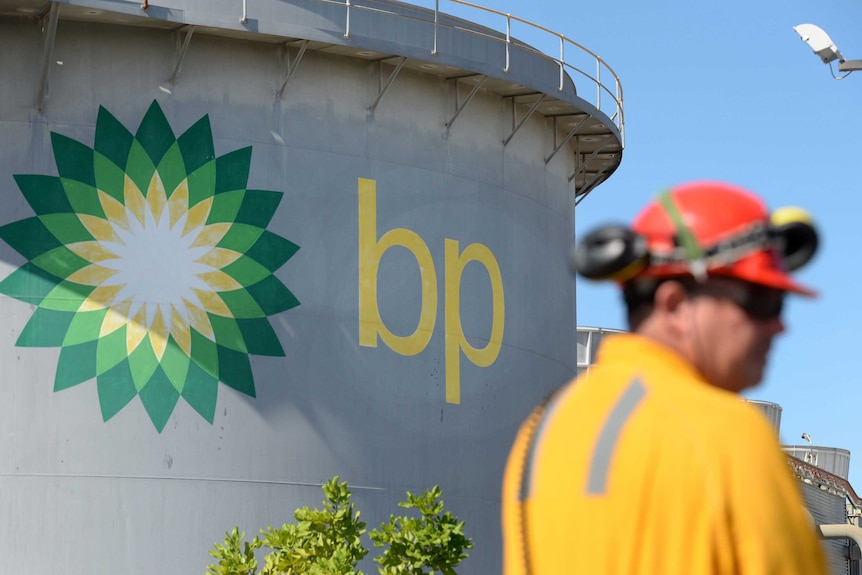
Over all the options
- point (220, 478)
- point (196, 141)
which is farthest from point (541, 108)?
point (220, 478)

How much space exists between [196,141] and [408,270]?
149 inches

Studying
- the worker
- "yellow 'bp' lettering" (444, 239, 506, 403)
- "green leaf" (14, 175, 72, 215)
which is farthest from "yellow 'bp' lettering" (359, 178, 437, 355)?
the worker

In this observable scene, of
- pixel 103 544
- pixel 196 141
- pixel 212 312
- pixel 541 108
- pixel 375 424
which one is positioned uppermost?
pixel 541 108

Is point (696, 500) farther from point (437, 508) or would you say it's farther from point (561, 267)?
point (561, 267)

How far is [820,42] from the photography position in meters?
18.2

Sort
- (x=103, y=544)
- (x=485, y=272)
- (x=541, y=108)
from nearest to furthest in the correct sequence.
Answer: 1. (x=103, y=544)
2. (x=485, y=272)
3. (x=541, y=108)

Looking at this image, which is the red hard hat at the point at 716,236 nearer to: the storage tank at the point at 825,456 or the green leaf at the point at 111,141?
the green leaf at the point at 111,141

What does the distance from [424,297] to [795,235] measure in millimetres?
19943

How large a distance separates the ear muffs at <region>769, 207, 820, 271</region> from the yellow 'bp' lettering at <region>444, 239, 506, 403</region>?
65.7ft

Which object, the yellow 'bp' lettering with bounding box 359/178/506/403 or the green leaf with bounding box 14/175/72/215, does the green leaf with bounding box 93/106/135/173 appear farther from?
the yellow 'bp' lettering with bounding box 359/178/506/403

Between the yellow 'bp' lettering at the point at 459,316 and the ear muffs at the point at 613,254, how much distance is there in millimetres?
20023

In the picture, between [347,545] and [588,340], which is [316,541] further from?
[588,340]

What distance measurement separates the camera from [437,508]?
742 inches

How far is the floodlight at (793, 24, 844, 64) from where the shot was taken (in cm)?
1814
